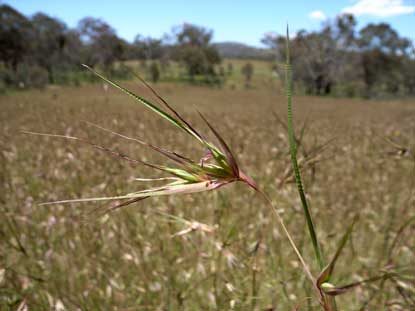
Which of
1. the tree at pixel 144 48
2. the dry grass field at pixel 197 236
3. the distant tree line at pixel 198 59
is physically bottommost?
the dry grass field at pixel 197 236

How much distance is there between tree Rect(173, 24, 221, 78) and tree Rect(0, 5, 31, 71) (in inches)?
569

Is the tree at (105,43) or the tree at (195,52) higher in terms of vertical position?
the tree at (195,52)

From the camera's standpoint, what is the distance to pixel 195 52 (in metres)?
37.4

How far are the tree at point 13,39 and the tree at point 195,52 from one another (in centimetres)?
1446

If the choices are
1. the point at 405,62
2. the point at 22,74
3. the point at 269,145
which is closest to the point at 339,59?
the point at 405,62

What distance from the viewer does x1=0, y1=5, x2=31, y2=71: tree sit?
26.6 metres

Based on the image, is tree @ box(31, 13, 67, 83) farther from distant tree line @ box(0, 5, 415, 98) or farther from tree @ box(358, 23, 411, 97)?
tree @ box(358, 23, 411, 97)

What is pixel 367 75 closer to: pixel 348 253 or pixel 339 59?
pixel 339 59

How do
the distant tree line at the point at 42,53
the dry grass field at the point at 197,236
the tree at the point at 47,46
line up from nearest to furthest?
the dry grass field at the point at 197,236 < the distant tree line at the point at 42,53 < the tree at the point at 47,46

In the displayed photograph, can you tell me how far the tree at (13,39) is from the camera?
26.6 m

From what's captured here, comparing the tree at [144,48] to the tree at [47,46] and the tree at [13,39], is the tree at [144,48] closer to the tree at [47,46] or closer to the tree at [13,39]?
the tree at [47,46]

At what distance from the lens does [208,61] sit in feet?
117

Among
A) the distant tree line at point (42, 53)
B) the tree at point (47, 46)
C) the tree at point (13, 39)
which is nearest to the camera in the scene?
the distant tree line at point (42, 53)

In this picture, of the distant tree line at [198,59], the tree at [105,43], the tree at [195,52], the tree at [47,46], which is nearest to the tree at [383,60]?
the distant tree line at [198,59]
